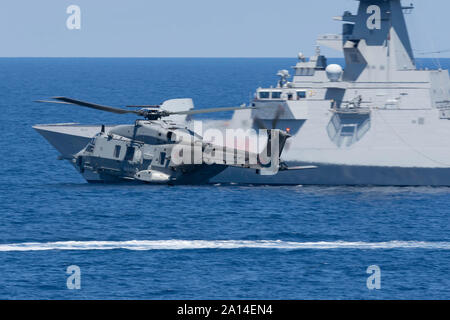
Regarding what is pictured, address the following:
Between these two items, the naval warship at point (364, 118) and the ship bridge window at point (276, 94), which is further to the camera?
the ship bridge window at point (276, 94)

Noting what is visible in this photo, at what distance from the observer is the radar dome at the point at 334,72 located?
49469 mm

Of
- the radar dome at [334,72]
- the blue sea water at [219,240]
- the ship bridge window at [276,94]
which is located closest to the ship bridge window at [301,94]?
the ship bridge window at [276,94]

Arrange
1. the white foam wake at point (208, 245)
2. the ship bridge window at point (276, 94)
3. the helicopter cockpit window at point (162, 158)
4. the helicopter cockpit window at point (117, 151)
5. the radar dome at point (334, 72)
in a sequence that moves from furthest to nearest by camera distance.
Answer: the ship bridge window at point (276, 94) → the radar dome at point (334, 72) → the helicopter cockpit window at point (117, 151) → the helicopter cockpit window at point (162, 158) → the white foam wake at point (208, 245)

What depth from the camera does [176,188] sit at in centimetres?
5209

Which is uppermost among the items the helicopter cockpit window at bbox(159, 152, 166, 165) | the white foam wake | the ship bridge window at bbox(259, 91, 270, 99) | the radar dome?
the radar dome

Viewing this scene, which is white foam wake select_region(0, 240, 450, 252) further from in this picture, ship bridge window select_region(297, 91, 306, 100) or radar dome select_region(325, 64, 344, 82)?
radar dome select_region(325, 64, 344, 82)

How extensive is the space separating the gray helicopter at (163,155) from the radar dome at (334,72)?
9386mm

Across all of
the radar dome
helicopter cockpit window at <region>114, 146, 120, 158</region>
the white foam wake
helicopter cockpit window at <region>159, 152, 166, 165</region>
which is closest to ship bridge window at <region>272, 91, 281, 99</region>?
the radar dome

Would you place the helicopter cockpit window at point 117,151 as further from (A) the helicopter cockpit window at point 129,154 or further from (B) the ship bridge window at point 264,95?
(B) the ship bridge window at point 264,95

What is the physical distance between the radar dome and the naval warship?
0.21ft

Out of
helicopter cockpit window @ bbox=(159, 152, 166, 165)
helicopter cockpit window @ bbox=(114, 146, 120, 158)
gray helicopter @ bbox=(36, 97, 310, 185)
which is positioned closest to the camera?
gray helicopter @ bbox=(36, 97, 310, 185)

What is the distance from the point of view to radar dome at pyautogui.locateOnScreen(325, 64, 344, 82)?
49.5 metres

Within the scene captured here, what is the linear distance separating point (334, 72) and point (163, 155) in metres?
13.2

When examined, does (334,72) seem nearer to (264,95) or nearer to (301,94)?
(301,94)
